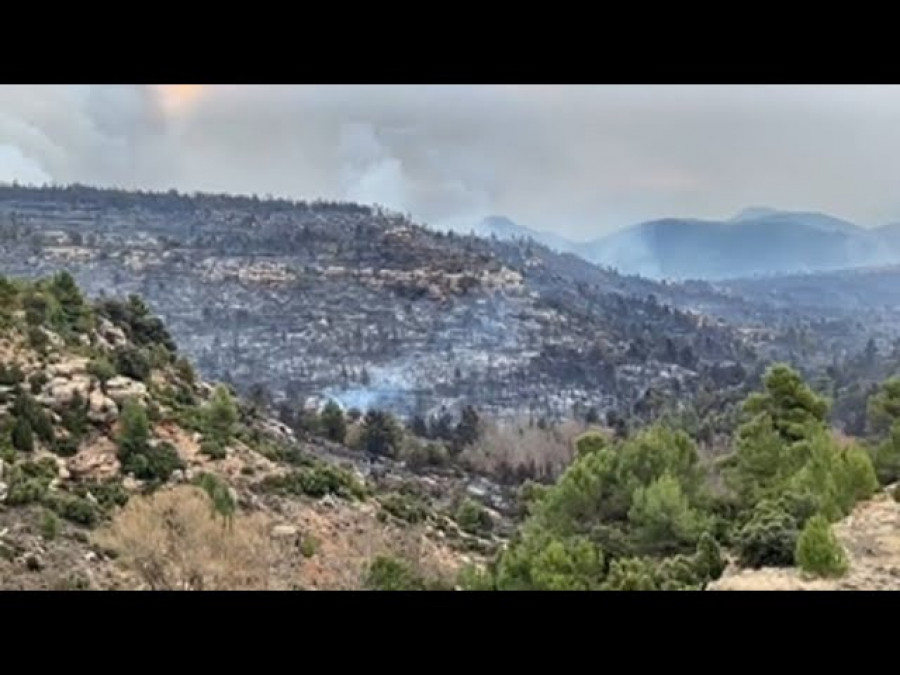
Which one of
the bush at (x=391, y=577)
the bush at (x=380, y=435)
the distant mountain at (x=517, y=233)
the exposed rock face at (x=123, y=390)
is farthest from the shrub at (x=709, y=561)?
the distant mountain at (x=517, y=233)

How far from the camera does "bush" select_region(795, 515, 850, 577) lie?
5.89 meters

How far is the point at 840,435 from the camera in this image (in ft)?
34.7

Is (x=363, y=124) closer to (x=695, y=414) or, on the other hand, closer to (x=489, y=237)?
(x=489, y=237)

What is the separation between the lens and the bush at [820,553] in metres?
5.89

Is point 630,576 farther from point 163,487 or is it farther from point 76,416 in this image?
point 76,416

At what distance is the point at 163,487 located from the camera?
1163cm

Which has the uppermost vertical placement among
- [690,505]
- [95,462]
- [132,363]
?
[132,363]

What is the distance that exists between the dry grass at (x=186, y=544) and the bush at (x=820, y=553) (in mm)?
3164

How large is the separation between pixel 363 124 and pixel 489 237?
499 centimetres

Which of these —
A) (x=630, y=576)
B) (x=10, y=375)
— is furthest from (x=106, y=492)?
(x=630, y=576)

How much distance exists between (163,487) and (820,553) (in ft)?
24.5

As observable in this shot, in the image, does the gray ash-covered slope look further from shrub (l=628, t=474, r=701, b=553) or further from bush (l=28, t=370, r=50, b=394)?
shrub (l=628, t=474, r=701, b=553)

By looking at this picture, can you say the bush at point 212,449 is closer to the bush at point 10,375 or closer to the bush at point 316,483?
the bush at point 316,483
